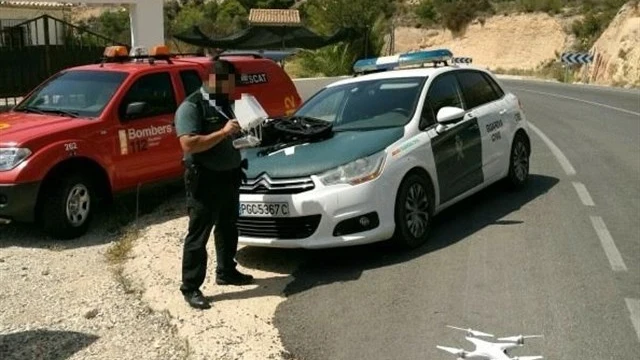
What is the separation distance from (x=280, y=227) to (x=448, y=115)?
→ 2.07 meters

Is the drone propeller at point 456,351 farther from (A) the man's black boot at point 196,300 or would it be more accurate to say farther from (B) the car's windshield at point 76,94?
(B) the car's windshield at point 76,94

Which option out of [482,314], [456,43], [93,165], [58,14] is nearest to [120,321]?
[482,314]

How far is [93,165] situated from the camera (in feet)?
26.2

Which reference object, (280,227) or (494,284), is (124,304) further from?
(494,284)

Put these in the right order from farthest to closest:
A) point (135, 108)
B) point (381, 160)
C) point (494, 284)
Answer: point (135, 108)
point (381, 160)
point (494, 284)

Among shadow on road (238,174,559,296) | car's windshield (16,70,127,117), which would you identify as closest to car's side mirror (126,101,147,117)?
car's windshield (16,70,127,117)

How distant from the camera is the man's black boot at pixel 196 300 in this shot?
Answer: 18.0ft

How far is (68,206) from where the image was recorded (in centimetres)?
766

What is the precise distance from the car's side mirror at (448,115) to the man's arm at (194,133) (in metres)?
2.55

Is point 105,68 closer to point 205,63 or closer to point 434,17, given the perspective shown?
point 205,63

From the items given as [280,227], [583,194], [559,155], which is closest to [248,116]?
[280,227]

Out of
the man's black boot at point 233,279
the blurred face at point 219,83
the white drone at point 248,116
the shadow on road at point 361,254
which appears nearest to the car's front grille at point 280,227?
the shadow on road at point 361,254

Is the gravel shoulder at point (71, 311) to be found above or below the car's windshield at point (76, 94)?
below

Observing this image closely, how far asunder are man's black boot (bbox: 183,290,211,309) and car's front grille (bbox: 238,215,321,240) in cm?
100
